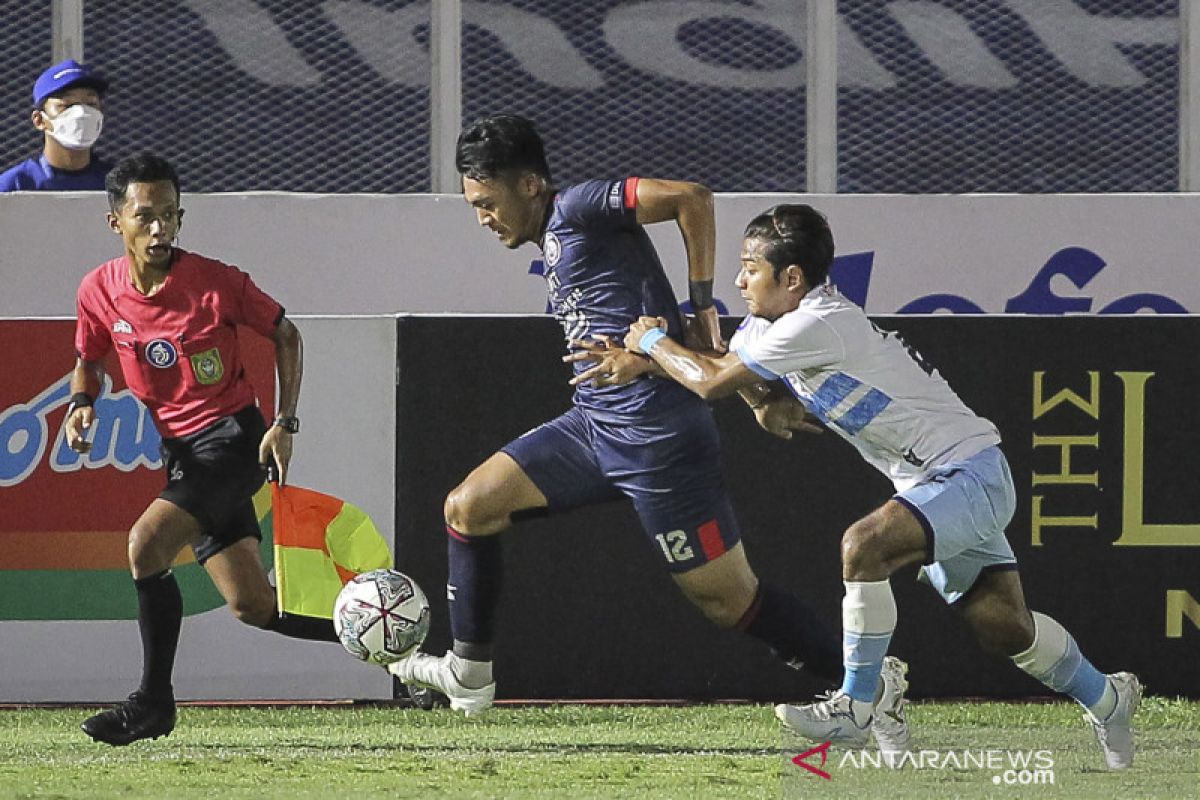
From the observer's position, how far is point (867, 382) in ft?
23.5

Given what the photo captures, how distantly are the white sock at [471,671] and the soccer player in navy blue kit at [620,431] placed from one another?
1.35 ft

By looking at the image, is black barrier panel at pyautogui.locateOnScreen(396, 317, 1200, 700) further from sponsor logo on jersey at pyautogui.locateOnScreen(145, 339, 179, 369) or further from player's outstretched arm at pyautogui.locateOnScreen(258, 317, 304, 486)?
sponsor logo on jersey at pyautogui.locateOnScreen(145, 339, 179, 369)

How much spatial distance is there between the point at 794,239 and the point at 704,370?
18.0 inches

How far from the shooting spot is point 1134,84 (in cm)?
1252

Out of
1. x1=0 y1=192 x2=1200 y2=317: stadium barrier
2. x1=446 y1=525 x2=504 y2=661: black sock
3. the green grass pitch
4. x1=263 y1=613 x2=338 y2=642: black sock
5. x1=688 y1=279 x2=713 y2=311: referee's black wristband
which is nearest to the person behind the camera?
the green grass pitch

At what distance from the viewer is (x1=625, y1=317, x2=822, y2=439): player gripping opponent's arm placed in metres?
7.13

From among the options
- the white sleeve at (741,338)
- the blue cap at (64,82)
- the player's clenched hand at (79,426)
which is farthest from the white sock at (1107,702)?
the blue cap at (64,82)

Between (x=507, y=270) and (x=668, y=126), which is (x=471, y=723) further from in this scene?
(x=668, y=126)

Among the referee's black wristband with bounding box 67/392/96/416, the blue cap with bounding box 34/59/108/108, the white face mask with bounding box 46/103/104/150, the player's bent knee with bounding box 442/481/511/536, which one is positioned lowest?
the player's bent knee with bounding box 442/481/511/536

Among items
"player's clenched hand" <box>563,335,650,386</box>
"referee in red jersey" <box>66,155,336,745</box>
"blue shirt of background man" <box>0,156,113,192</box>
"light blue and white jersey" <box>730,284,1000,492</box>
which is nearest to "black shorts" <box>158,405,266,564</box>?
"referee in red jersey" <box>66,155,336,745</box>

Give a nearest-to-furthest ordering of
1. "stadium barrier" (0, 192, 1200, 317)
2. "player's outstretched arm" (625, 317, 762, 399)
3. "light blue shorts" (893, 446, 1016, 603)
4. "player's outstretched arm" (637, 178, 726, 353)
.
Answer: "light blue shorts" (893, 446, 1016, 603) < "player's outstretched arm" (625, 317, 762, 399) < "player's outstretched arm" (637, 178, 726, 353) < "stadium barrier" (0, 192, 1200, 317)

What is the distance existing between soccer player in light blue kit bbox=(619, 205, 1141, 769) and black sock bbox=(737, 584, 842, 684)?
0.33 m

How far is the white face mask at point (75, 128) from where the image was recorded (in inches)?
406

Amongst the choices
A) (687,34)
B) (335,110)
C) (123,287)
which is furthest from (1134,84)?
(123,287)
